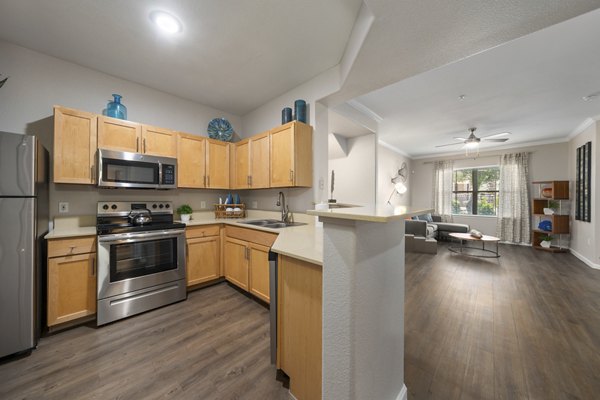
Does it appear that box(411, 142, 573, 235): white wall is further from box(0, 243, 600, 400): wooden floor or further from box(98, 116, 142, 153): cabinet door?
box(98, 116, 142, 153): cabinet door

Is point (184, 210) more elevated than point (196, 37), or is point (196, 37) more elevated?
point (196, 37)

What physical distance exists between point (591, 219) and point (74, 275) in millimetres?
7632

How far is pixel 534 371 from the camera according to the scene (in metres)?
1.47

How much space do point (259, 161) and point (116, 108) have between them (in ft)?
5.70

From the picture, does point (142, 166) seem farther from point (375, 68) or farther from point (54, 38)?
point (375, 68)

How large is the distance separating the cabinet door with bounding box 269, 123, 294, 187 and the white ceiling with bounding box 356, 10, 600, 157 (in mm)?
1387

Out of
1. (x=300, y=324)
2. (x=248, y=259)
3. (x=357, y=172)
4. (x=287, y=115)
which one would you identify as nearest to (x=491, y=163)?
(x=357, y=172)

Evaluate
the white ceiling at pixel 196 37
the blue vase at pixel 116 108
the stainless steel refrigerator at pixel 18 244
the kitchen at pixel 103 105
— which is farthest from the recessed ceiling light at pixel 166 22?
the stainless steel refrigerator at pixel 18 244

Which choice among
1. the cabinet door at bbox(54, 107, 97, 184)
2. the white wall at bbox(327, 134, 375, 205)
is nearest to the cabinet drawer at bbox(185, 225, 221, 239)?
the cabinet door at bbox(54, 107, 97, 184)

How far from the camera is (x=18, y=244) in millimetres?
1606

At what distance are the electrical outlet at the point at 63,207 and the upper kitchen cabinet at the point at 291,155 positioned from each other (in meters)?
2.28

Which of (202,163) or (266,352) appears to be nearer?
(266,352)

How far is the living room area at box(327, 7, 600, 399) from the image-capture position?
1565mm

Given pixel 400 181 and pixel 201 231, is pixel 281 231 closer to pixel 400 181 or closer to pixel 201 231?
pixel 201 231
